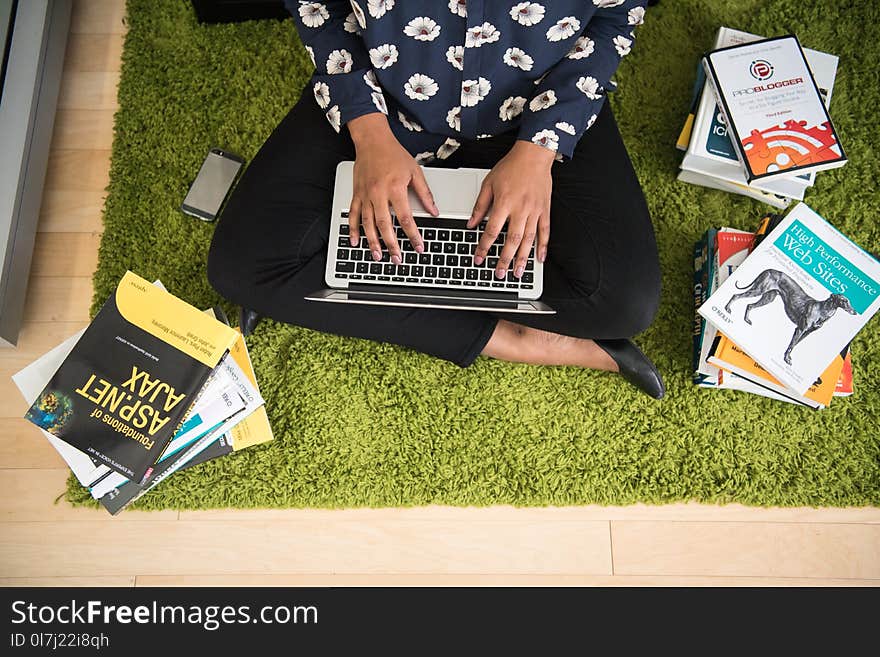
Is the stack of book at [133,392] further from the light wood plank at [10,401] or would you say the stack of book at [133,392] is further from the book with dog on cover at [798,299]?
the book with dog on cover at [798,299]

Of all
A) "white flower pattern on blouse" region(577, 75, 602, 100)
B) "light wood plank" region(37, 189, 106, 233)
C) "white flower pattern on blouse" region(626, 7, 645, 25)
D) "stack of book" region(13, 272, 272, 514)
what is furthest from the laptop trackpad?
"light wood plank" region(37, 189, 106, 233)

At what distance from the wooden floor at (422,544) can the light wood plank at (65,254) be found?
377mm

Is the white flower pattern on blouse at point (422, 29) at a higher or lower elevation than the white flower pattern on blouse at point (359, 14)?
lower

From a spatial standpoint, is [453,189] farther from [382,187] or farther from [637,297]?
[637,297]

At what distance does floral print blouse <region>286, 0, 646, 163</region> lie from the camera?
38.9 inches

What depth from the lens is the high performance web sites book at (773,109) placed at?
1.29 m

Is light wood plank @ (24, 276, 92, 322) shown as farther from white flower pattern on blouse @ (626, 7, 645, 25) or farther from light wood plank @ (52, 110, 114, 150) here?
white flower pattern on blouse @ (626, 7, 645, 25)

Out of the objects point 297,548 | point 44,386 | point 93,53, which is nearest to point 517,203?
point 297,548

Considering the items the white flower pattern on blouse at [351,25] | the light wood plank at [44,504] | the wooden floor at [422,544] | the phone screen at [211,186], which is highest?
the white flower pattern on blouse at [351,25]

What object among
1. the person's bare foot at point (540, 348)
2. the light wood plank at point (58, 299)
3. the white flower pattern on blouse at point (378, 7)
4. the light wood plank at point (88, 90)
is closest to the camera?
the white flower pattern on blouse at point (378, 7)

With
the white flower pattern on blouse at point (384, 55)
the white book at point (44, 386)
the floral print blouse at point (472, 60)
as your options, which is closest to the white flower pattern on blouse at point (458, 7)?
the floral print blouse at point (472, 60)

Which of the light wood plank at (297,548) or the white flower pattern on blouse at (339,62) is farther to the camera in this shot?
the light wood plank at (297,548)
